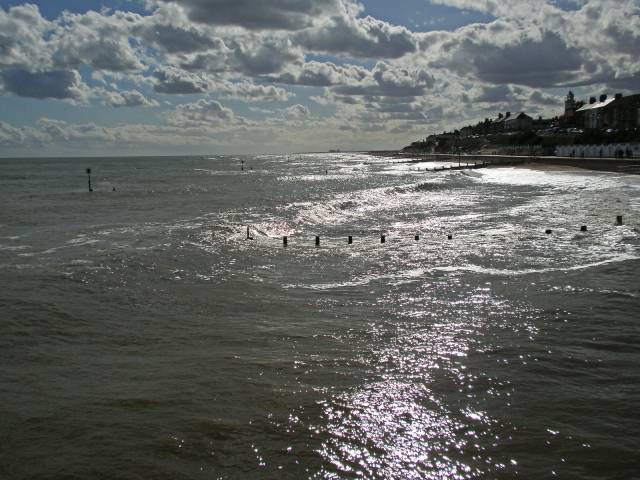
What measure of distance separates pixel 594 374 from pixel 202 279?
11.4m

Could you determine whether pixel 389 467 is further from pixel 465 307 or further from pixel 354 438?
pixel 465 307

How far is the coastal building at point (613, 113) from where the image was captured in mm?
107438

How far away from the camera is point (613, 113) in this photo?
376 ft

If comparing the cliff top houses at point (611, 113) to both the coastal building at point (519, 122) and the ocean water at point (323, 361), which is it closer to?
the coastal building at point (519, 122)

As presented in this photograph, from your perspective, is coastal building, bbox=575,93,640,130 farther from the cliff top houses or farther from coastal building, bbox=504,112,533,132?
coastal building, bbox=504,112,533,132

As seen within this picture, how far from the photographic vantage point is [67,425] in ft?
23.1

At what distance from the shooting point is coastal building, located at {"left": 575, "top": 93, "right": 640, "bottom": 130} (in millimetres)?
107438

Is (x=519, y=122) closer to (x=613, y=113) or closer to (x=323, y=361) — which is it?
(x=613, y=113)

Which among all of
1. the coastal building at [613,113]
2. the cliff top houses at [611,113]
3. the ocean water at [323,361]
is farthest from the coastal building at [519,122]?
the ocean water at [323,361]

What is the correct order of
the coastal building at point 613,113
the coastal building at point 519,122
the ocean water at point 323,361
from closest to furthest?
the ocean water at point 323,361 < the coastal building at point 613,113 < the coastal building at point 519,122

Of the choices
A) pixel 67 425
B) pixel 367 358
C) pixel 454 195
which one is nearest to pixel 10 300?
pixel 67 425

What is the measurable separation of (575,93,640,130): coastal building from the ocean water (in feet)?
347

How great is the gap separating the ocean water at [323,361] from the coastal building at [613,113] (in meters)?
106

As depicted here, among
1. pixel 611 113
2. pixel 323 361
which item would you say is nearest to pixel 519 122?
pixel 611 113
